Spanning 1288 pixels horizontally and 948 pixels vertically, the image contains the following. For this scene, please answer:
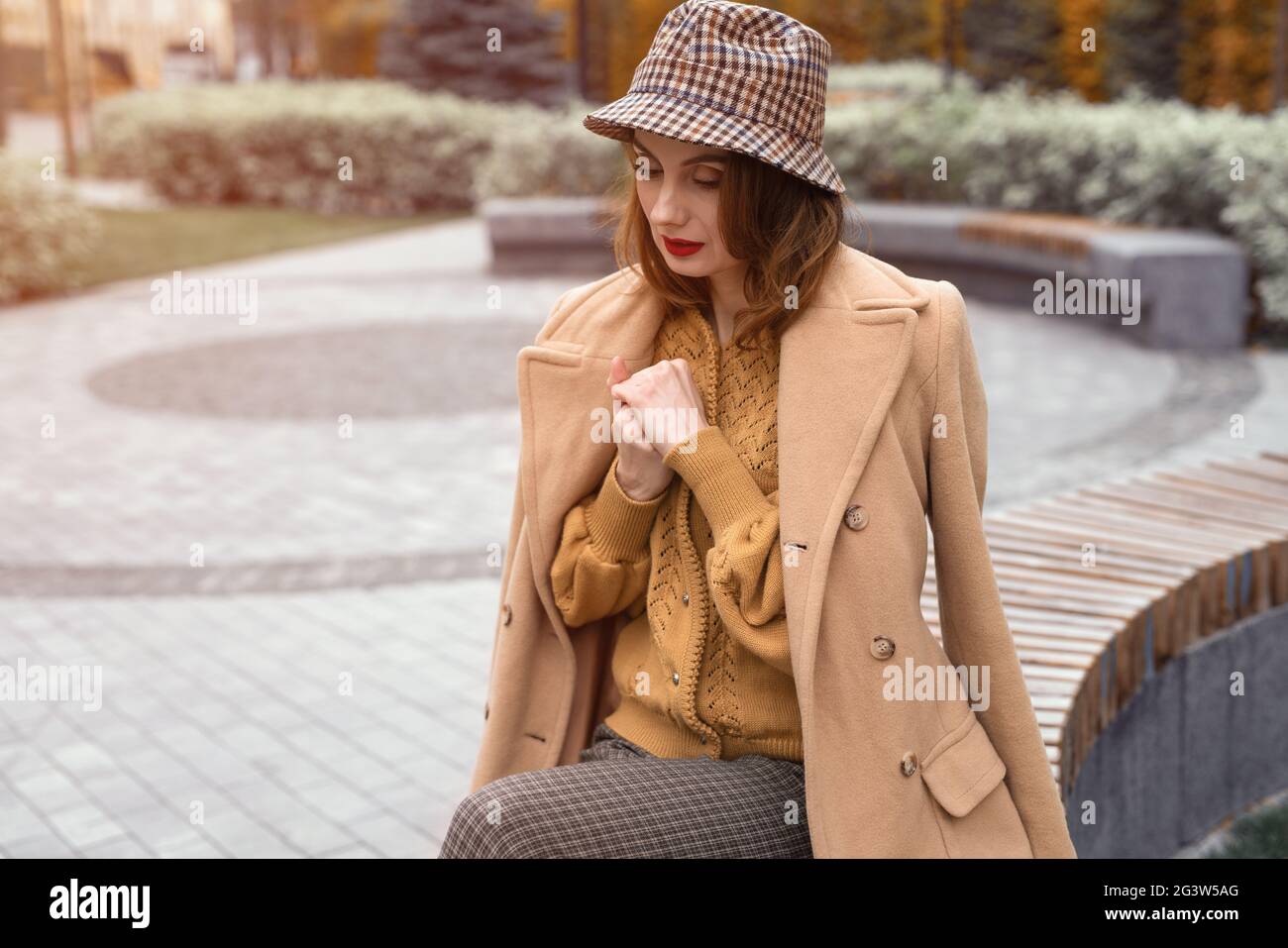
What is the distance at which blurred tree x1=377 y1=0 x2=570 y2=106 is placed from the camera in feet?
92.0

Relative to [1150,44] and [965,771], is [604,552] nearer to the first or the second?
[965,771]

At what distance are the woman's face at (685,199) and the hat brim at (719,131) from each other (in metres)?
0.05

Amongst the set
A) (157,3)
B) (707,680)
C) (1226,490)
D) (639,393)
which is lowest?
(1226,490)

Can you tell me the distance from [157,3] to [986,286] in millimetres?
38094

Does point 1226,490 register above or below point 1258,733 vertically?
above

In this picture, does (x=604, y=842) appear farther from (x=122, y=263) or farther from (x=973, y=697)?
(x=122, y=263)

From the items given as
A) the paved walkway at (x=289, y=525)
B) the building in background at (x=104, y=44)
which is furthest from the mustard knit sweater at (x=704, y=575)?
the building in background at (x=104, y=44)

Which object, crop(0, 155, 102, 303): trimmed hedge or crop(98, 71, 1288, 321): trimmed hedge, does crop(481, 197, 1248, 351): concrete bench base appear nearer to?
crop(98, 71, 1288, 321): trimmed hedge

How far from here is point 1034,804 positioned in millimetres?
2393

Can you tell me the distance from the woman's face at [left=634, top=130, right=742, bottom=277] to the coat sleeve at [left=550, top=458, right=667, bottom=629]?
1.19 ft

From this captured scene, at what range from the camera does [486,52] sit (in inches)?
1115

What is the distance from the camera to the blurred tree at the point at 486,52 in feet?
92.0

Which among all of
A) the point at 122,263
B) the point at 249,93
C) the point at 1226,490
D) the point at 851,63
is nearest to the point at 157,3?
the point at 851,63

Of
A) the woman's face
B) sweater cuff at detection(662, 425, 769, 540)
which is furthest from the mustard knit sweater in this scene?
the woman's face
